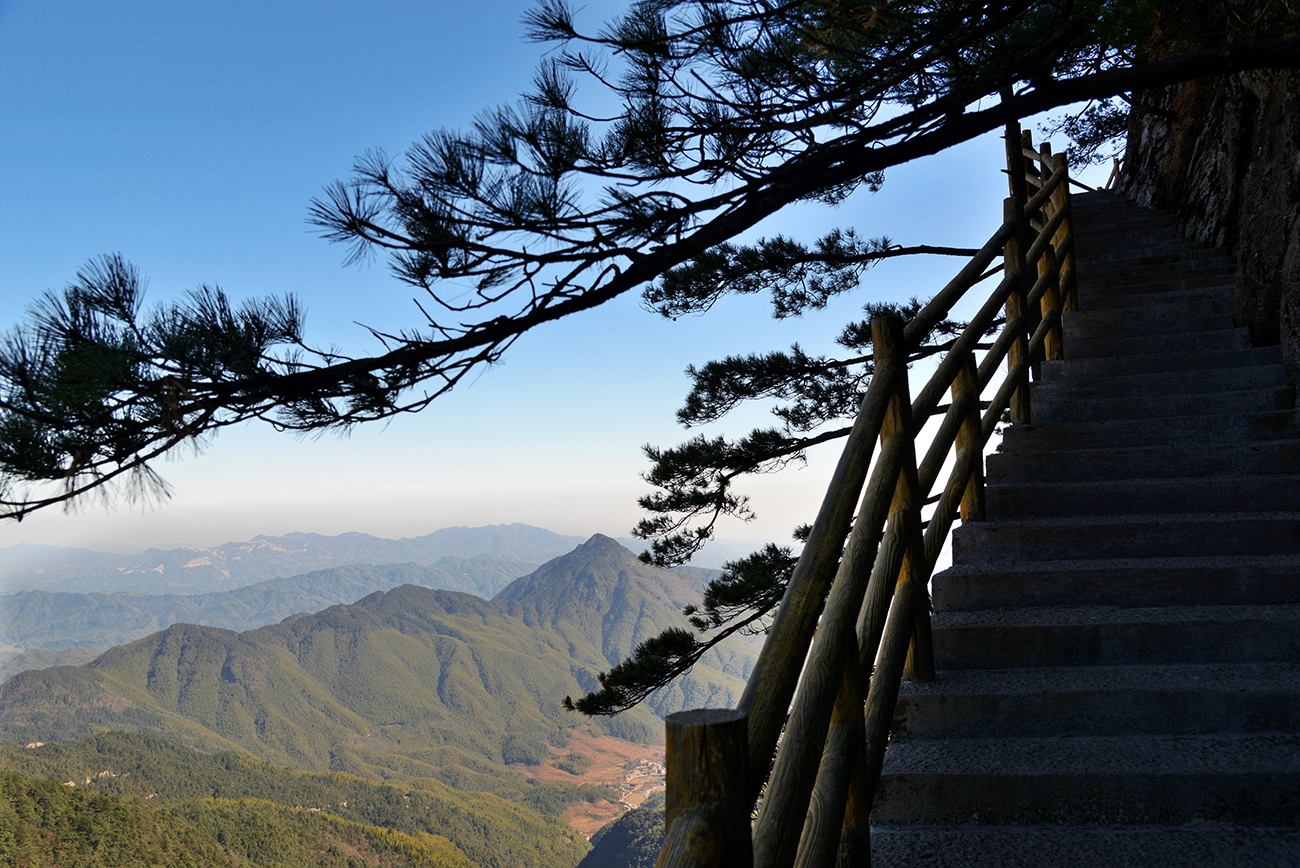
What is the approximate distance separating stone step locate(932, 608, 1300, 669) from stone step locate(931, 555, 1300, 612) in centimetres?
5

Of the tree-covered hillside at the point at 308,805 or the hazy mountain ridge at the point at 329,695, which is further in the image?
the hazy mountain ridge at the point at 329,695

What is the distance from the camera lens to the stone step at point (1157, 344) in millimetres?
3697

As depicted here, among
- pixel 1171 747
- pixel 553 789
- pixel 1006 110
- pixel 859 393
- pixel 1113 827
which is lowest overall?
pixel 553 789

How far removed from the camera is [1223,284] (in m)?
4.56

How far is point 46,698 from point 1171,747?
7358 inches

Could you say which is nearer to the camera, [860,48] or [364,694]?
[860,48]

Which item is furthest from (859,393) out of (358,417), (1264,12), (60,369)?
(60,369)

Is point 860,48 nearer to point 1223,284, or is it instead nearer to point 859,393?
point 1223,284

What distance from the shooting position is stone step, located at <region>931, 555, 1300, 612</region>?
2.17 m

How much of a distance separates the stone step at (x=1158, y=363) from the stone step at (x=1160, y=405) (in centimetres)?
30

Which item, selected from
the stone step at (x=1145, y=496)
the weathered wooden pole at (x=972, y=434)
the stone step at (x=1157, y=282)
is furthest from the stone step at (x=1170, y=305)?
the weathered wooden pole at (x=972, y=434)

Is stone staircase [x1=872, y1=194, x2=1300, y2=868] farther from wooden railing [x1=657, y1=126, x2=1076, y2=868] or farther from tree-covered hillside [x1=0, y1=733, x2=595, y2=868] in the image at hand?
tree-covered hillside [x1=0, y1=733, x2=595, y2=868]

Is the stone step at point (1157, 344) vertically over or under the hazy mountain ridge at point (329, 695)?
over

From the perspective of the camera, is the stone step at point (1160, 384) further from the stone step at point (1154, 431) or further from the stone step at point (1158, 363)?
the stone step at point (1154, 431)
